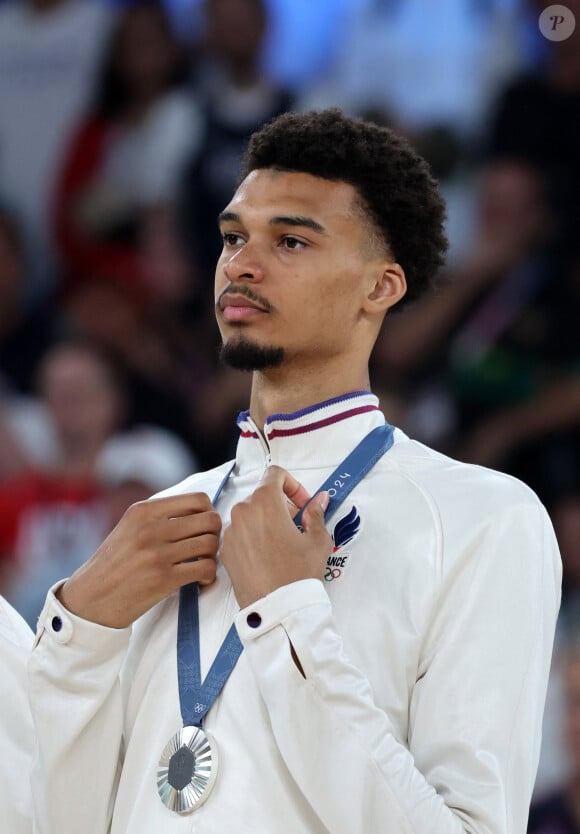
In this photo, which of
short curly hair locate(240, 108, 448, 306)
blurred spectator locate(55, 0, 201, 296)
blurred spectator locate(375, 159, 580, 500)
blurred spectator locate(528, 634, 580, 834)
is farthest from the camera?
blurred spectator locate(55, 0, 201, 296)

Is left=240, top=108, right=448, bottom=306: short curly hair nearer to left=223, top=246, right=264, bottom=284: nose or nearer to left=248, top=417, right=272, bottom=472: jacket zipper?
left=223, top=246, right=264, bottom=284: nose

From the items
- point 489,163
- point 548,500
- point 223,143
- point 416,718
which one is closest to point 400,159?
point 416,718

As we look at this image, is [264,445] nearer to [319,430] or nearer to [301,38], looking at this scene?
[319,430]

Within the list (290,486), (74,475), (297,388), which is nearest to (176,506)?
(290,486)

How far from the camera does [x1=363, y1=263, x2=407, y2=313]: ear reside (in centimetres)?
259

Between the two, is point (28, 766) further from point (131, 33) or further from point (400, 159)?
point (131, 33)

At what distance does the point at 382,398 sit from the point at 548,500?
819 mm

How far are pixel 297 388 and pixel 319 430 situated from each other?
0.29ft

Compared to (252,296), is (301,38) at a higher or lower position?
higher

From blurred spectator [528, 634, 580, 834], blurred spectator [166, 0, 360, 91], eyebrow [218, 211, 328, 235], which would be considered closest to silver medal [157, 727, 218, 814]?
eyebrow [218, 211, 328, 235]

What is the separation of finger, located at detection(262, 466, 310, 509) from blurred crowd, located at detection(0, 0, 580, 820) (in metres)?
2.99

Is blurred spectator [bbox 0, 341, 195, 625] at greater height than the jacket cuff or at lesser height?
greater

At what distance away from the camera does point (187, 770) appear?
7.30 feet

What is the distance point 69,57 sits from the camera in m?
7.45
